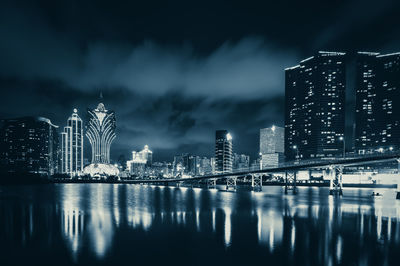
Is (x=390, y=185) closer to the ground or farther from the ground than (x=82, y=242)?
closer to the ground

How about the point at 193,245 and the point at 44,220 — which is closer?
the point at 193,245

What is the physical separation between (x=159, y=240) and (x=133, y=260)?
5974mm

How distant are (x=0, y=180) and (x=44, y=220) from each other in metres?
147

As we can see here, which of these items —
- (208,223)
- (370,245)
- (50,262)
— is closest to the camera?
(50,262)

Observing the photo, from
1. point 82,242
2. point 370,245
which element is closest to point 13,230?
point 82,242

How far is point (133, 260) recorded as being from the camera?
755 inches

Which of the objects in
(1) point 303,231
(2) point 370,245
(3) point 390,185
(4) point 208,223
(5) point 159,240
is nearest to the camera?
(2) point 370,245

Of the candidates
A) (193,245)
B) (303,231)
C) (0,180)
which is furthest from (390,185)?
(0,180)

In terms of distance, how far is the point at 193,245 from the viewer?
76.3 ft

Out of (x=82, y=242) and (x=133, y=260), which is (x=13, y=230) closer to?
(x=82, y=242)

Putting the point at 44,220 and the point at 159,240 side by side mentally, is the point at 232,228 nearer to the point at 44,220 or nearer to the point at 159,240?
the point at 159,240

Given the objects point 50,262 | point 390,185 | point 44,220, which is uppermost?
point 50,262

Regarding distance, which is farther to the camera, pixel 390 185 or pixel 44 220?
pixel 390 185

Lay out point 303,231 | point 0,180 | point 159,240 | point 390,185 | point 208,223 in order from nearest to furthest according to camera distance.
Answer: point 159,240
point 303,231
point 208,223
point 0,180
point 390,185
